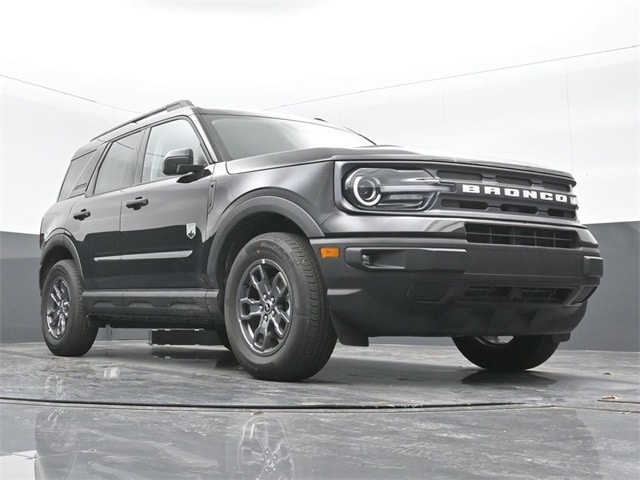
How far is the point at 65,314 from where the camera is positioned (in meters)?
6.87

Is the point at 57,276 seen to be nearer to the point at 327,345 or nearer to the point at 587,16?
the point at 327,345

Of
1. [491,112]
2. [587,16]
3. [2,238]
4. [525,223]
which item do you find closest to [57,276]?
[2,238]

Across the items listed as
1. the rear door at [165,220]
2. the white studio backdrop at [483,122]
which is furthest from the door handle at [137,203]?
the white studio backdrop at [483,122]

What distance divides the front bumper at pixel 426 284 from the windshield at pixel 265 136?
1325mm

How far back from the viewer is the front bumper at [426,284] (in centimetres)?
426

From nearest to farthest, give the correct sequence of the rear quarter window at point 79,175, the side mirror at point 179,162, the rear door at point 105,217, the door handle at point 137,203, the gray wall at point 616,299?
1. the side mirror at point 179,162
2. the door handle at point 137,203
3. the rear door at point 105,217
4. the rear quarter window at point 79,175
5. the gray wall at point 616,299

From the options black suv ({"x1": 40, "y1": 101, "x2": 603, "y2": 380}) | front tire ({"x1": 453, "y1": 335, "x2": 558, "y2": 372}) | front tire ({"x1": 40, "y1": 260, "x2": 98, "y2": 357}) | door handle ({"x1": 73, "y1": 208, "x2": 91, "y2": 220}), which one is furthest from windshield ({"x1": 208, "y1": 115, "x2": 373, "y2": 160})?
front tire ({"x1": 40, "y1": 260, "x2": 98, "y2": 357})

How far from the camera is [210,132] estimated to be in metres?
5.58

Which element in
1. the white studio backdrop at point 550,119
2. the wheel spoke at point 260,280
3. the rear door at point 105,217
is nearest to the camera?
the wheel spoke at point 260,280

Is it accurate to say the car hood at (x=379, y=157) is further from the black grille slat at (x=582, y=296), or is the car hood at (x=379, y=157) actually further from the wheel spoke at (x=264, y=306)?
the black grille slat at (x=582, y=296)

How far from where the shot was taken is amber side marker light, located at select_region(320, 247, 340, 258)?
4.34 meters

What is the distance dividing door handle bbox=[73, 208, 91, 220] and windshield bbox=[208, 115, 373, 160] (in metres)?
1.61

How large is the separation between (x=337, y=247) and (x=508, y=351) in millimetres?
1996

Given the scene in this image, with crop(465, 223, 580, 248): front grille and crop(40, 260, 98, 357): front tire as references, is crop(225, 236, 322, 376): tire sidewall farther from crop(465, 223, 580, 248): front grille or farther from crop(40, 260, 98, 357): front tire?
crop(40, 260, 98, 357): front tire
